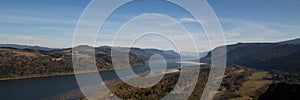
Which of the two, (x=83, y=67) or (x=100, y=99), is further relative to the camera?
(x=83, y=67)

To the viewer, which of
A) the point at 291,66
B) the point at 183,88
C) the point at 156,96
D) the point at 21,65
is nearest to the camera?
the point at 183,88

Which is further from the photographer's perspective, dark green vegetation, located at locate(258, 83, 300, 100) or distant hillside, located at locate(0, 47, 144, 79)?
distant hillside, located at locate(0, 47, 144, 79)

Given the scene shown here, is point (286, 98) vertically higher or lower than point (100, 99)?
higher

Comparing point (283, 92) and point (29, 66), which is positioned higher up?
point (29, 66)

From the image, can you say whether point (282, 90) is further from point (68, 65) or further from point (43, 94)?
point (68, 65)

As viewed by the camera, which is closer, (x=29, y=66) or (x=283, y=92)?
(x=283, y=92)

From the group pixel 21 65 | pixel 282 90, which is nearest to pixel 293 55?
pixel 21 65

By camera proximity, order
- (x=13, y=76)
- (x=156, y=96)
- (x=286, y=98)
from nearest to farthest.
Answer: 1. (x=286, y=98)
2. (x=156, y=96)
3. (x=13, y=76)

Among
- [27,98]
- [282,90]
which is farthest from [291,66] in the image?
[282,90]

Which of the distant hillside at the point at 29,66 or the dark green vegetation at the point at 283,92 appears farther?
the distant hillside at the point at 29,66

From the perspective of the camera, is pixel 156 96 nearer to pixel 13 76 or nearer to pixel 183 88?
pixel 183 88
